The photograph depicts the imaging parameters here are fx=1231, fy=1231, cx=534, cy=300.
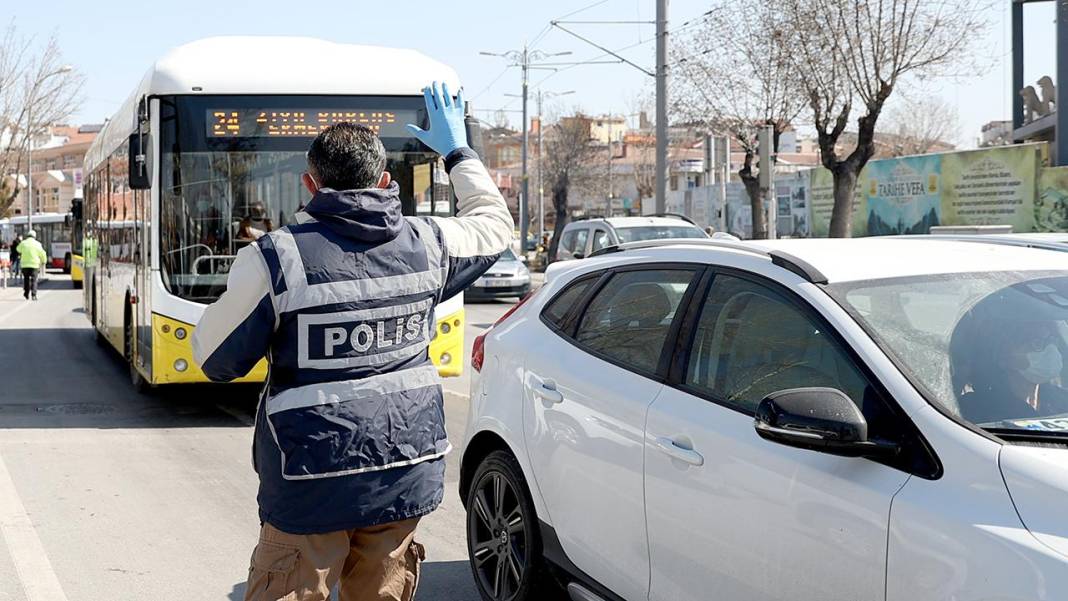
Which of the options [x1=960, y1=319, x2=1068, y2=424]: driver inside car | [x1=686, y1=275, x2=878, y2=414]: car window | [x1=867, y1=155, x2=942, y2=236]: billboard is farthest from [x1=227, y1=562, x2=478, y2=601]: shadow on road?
[x1=867, y1=155, x2=942, y2=236]: billboard

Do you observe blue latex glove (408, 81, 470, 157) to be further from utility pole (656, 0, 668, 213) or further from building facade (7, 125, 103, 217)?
building facade (7, 125, 103, 217)

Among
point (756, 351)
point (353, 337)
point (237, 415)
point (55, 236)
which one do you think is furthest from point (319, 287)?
point (55, 236)

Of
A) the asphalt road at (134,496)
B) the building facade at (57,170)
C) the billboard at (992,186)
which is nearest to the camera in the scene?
the asphalt road at (134,496)

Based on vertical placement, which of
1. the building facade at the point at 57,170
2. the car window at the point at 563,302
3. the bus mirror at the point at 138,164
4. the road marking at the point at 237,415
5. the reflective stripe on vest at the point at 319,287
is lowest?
the road marking at the point at 237,415

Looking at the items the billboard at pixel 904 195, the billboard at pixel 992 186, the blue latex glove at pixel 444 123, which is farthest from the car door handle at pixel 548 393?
the billboard at pixel 904 195

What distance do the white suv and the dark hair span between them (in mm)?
1212

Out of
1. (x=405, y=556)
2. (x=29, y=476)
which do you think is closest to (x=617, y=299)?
(x=405, y=556)

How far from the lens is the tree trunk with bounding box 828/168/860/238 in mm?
27844

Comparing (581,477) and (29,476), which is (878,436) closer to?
(581,477)

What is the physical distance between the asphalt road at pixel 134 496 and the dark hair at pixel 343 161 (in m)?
2.73

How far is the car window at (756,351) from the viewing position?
3.50 m

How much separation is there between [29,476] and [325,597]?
18.7 feet

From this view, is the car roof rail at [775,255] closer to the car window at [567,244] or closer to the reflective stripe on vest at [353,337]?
the reflective stripe on vest at [353,337]

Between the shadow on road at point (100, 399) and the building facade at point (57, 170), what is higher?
the building facade at point (57, 170)
